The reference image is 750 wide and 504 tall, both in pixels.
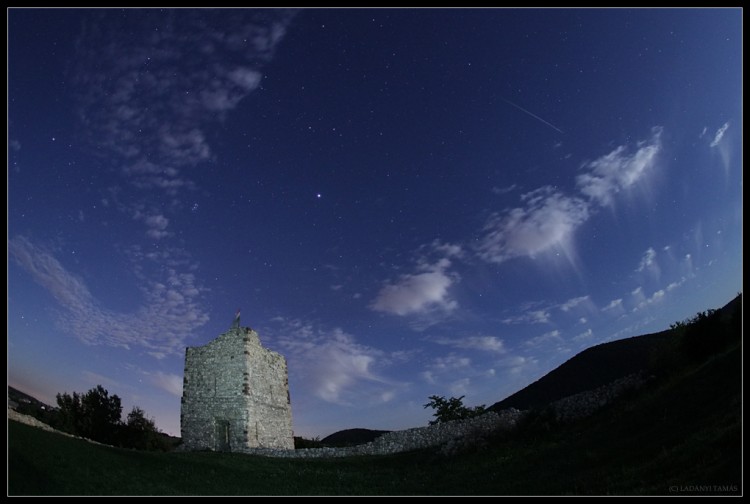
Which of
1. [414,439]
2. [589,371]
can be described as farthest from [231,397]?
[589,371]

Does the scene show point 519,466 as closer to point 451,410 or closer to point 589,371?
point 451,410

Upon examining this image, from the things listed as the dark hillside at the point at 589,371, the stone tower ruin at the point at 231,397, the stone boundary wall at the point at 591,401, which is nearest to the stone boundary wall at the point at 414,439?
the stone tower ruin at the point at 231,397

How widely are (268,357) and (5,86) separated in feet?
102

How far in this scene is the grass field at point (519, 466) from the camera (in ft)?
39.4

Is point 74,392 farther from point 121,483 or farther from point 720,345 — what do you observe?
point 720,345

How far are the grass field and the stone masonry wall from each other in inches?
325

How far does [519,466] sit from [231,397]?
2318 cm

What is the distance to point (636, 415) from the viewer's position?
20.9 m

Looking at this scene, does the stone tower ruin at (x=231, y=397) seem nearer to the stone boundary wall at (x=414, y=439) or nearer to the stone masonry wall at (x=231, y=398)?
the stone masonry wall at (x=231, y=398)

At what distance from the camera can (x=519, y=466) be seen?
20219 millimetres

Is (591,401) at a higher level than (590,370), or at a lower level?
lower

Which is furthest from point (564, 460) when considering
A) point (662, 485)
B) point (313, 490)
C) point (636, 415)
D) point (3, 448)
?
point (3, 448)

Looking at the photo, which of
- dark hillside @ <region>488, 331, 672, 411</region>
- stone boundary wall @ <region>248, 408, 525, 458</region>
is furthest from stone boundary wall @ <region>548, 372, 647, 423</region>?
dark hillside @ <region>488, 331, 672, 411</region>

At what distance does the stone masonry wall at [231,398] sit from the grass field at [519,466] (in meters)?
8.26
